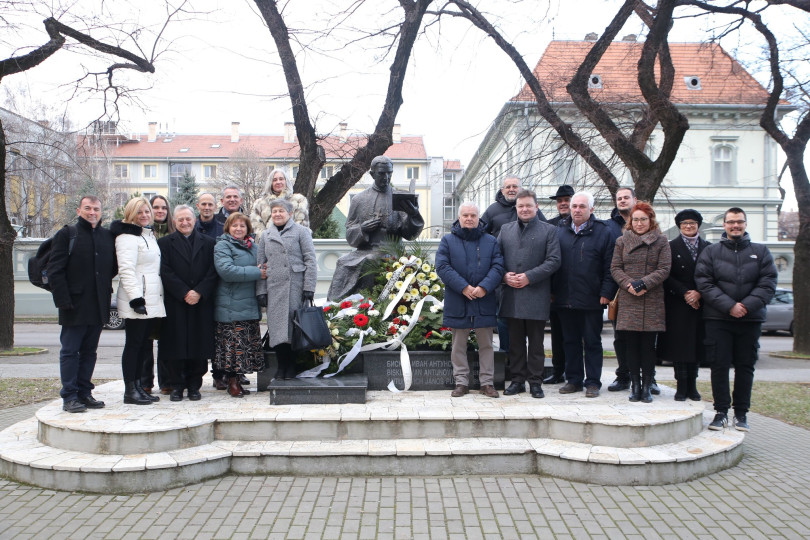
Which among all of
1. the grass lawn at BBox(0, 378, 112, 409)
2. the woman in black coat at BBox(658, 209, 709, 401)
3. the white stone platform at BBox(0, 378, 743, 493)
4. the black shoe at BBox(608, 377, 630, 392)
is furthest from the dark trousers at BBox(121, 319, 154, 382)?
the woman in black coat at BBox(658, 209, 709, 401)

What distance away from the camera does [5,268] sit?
1248 centimetres

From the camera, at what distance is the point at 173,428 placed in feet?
16.0

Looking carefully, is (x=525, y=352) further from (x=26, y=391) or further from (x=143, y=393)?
(x=26, y=391)

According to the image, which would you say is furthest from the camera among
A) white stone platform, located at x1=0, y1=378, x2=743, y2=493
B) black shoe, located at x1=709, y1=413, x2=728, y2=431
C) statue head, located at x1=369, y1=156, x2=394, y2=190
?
statue head, located at x1=369, y1=156, x2=394, y2=190

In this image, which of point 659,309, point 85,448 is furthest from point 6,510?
point 659,309

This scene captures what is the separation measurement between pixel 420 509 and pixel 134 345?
3106 mm

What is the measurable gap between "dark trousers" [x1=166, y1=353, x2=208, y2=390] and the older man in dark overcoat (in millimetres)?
2924

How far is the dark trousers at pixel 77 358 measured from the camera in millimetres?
5414

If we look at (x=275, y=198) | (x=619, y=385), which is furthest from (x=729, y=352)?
(x=275, y=198)

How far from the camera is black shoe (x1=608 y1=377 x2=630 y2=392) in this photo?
6.54 metres

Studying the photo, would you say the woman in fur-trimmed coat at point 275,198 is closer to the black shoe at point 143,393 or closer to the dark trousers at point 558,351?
the black shoe at point 143,393

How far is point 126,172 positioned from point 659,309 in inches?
2414

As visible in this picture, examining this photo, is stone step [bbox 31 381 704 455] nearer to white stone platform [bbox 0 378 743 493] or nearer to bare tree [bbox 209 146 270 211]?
white stone platform [bbox 0 378 743 493]

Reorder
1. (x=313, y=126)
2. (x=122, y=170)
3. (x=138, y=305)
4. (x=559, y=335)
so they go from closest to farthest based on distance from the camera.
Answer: (x=138, y=305)
(x=559, y=335)
(x=313, y=126)
(x=122, y=170)
